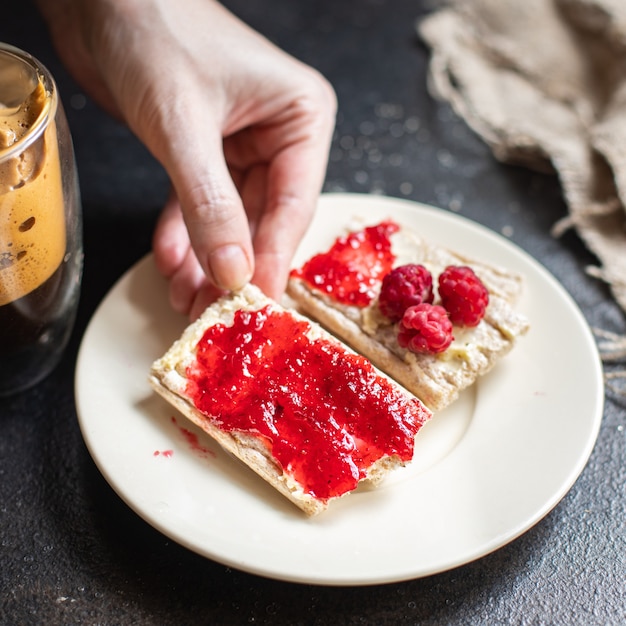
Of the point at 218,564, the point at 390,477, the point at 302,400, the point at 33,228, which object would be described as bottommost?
the point at 218,564

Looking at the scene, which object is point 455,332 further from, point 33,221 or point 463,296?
point 33,221

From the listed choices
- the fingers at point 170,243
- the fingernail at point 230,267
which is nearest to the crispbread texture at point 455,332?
the fingernail at point 230,267

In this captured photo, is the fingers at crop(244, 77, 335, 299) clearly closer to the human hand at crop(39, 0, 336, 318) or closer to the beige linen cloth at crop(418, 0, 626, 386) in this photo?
the human hand at crop(39, 0, 336, 318)

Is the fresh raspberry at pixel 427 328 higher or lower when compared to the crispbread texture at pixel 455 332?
higher

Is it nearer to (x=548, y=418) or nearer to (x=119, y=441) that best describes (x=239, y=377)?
(x=119, y=441)

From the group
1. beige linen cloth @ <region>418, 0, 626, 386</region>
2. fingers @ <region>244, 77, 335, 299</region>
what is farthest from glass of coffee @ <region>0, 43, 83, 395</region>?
beige linen cloth @ <region>418, 0, 626, 386</region>

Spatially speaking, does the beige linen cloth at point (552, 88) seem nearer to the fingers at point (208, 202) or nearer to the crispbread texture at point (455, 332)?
the crispbread texture at point (455, 332)

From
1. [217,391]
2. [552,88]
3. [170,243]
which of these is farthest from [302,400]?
[552,88]
